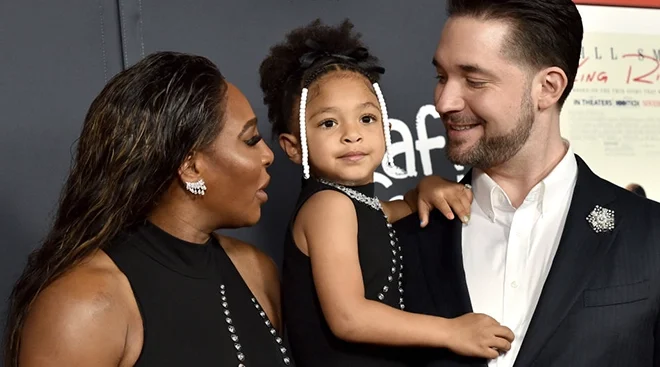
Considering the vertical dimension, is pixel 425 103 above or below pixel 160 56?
below

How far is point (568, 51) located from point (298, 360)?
0.87 metres

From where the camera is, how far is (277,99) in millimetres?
2152

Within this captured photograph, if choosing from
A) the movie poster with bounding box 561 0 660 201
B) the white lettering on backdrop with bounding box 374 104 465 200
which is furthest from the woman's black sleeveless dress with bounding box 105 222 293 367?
the movie poster with bounding box 561 0 660 201

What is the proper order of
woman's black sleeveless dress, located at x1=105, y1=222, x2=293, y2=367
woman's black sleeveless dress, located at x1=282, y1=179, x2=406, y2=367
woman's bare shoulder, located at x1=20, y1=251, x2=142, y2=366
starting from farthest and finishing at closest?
woman's black sleeveless dress, located at x1=282, y1=179, x2=406, y2=367 → woman's black sleeveless dress, located at x1=105, y1=222, x2=293, y2=367 → woman's bare shoulder, located at x1=20, y1=251, x2=142, y2=366

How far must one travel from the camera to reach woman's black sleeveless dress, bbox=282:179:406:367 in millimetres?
2002

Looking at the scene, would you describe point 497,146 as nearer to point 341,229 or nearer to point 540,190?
point 540,190

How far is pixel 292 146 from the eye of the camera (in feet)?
6.97

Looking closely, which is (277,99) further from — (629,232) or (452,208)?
(629,232)

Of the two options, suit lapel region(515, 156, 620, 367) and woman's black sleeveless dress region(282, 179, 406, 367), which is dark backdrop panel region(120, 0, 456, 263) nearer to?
woman's black sleeveless dress region(282, 179, 406, 367)

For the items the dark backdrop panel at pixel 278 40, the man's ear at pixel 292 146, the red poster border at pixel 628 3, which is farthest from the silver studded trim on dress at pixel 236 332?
the red poster border at pixel 628 3

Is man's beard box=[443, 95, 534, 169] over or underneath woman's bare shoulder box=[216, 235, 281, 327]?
over

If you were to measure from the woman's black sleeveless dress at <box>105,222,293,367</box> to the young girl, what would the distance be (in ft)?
0.37

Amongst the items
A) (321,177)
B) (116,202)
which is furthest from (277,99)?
(116,202)

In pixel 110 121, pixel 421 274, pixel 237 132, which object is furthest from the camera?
pixel 421 274
